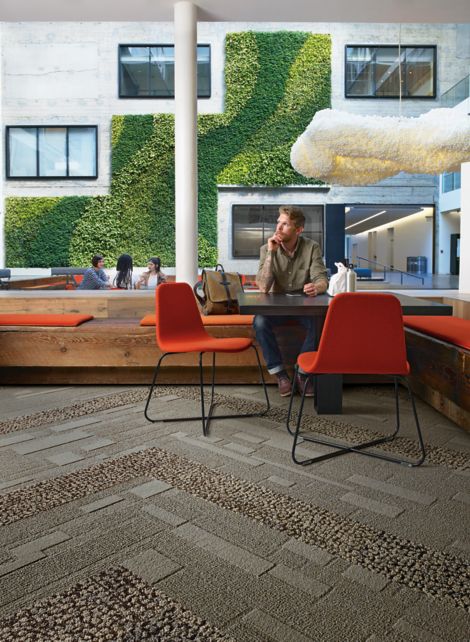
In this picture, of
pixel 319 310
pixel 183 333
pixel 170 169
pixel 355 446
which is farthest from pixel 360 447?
pixel 170 169

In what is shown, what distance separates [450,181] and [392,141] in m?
6.75

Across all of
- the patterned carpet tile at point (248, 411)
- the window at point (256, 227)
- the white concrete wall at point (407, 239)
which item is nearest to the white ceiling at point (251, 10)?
the patterned carpet tile at point (248, 411)

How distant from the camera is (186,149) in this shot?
5.61 m

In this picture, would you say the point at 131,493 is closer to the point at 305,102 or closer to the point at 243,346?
the point at 243,346

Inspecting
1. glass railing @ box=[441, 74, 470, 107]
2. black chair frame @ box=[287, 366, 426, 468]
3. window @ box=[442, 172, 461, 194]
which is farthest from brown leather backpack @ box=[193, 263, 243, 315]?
glass railing @ box=[441, 74, 470, 107]

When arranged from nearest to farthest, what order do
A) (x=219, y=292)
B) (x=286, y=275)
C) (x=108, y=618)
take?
(x=108, y=618) → (x=286, y=275) → (x=219, y=292)

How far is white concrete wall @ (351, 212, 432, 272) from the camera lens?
19375 millimetres

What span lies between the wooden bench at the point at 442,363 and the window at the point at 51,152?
528 inches

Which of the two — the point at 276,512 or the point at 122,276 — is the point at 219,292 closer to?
the point at 276,512

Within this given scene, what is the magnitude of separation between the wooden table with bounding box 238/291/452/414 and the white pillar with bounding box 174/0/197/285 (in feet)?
7.10

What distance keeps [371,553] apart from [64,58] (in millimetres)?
16370

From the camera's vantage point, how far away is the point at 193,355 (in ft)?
13.5

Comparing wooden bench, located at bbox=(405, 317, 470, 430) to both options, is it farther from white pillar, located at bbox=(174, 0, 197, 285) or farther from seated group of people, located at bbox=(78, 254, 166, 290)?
seated group of people, located at bbox=(78, 254, 166, 290)

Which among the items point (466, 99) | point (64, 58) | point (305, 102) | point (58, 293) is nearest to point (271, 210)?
point (305, 102)
